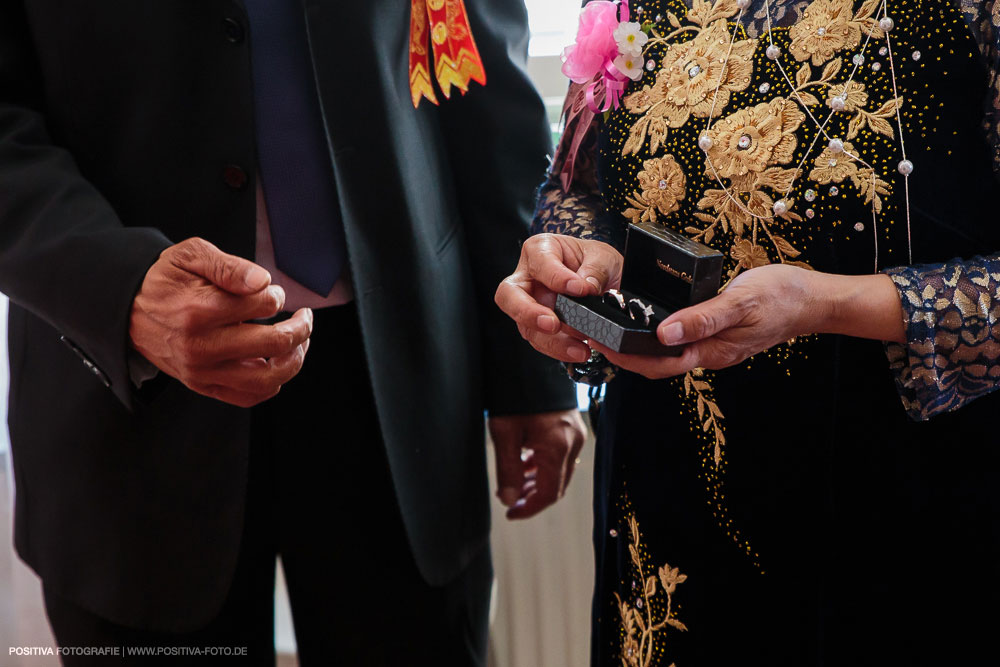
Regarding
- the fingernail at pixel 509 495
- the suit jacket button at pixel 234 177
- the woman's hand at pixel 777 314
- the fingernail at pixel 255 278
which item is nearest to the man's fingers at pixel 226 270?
the fingernail at pixel 255 278

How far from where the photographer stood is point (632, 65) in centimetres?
85

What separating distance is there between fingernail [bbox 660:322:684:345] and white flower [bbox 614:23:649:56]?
315 millimetres

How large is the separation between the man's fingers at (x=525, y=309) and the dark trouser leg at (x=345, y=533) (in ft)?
0.91

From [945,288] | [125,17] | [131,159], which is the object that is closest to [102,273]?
[131,159]

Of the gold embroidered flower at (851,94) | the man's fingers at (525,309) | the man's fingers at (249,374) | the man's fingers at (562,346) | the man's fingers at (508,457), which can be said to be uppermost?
the gold embroidered flower at (851,94)

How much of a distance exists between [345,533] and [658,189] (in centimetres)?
61

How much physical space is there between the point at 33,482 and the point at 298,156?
21.0 inches

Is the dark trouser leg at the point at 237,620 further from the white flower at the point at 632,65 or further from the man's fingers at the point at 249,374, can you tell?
the white flower at the point at 632,65

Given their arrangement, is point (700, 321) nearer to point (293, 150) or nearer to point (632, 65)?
point (632, 65)

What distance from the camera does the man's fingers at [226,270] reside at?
80 cm

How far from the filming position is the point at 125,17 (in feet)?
3.12

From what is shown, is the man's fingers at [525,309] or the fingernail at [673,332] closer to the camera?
the fingernail at [673,332]

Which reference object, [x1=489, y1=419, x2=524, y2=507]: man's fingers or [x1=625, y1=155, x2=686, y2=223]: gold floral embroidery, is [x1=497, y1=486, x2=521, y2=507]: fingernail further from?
[x1=625, y1=155, x2=686, y2=223]: gold floral embroidery

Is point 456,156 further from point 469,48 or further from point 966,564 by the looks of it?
point 966,564
